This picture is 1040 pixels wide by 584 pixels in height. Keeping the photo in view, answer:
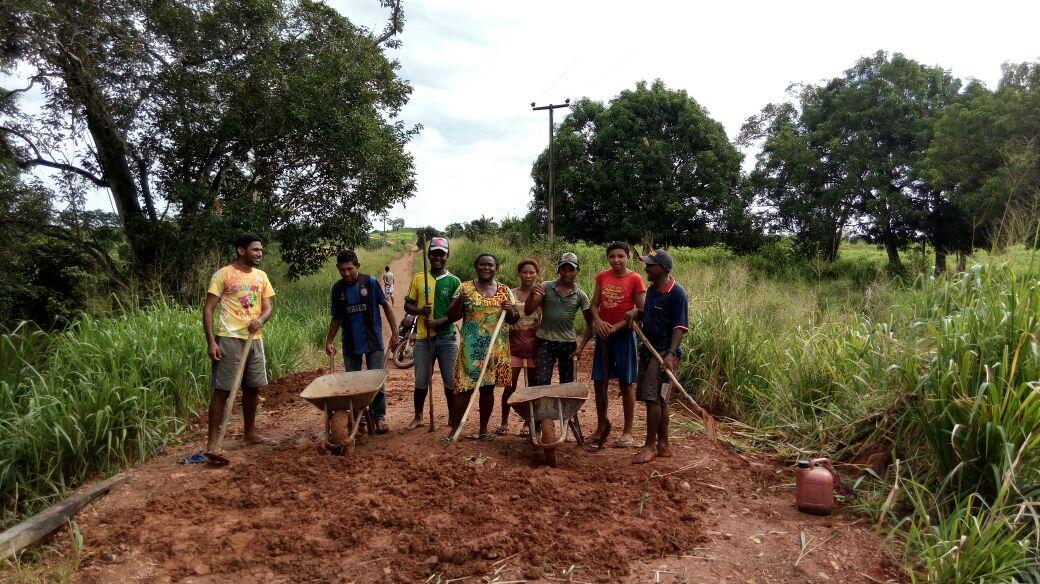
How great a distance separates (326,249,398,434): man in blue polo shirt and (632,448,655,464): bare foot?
7.17ft

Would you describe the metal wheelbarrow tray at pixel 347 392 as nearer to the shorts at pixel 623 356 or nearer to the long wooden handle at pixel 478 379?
the long wooden handle at pixel 478 379

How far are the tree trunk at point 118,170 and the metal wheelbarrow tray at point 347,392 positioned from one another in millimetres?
7876

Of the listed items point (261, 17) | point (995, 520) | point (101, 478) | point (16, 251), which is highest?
point (261, 17)

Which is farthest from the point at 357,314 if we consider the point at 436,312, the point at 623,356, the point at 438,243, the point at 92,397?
the point at 623,356

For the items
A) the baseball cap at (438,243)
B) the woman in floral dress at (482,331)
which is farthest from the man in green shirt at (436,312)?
the woman in floral dress at (482,331)

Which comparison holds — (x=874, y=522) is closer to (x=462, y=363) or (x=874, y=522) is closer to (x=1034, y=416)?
(x=1034, y=416)

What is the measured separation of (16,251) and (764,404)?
11.3 m

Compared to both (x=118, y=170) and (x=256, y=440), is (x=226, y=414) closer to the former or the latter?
(x=256, y=440)

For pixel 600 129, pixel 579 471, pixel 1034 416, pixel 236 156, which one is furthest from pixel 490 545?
pixel 600 129

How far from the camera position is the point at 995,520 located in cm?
290

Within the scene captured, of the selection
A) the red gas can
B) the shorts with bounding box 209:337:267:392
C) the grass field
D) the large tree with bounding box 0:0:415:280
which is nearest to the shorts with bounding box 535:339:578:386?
the grass field

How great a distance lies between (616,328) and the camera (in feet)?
15.6

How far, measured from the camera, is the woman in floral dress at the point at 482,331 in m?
4.90

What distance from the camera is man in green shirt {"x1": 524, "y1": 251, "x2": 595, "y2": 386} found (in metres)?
4.93
